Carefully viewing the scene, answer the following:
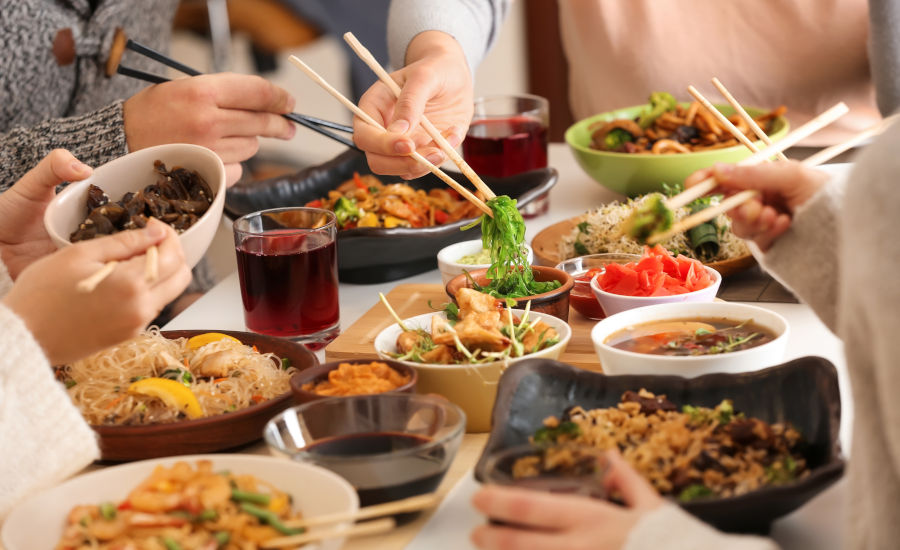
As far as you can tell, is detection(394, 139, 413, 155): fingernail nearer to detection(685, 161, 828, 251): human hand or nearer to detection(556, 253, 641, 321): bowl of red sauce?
detection(556, 253, 641, 321): bowl of red sauce

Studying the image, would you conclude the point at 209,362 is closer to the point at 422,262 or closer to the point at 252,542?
the point at 252,542

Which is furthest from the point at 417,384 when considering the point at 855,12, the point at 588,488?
the point at 855,12

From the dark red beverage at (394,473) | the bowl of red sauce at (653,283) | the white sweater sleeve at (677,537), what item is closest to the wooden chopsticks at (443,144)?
the bowl of red sauce at (653,283)

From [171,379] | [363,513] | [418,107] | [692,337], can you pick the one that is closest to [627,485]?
[363,513]

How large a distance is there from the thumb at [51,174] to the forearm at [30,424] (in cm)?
46

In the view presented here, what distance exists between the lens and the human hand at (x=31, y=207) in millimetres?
1522

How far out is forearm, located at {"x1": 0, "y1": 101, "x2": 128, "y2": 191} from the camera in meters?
1.98

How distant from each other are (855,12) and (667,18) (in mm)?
591

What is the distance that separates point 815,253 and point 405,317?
776mm

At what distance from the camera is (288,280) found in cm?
167

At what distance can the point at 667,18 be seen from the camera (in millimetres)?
3174

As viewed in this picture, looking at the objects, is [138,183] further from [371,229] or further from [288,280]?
[371,229]

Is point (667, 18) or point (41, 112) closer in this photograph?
point (41, 112)

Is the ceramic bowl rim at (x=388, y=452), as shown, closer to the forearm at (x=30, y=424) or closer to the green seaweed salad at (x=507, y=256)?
the forearm at (x=30, y=424)
